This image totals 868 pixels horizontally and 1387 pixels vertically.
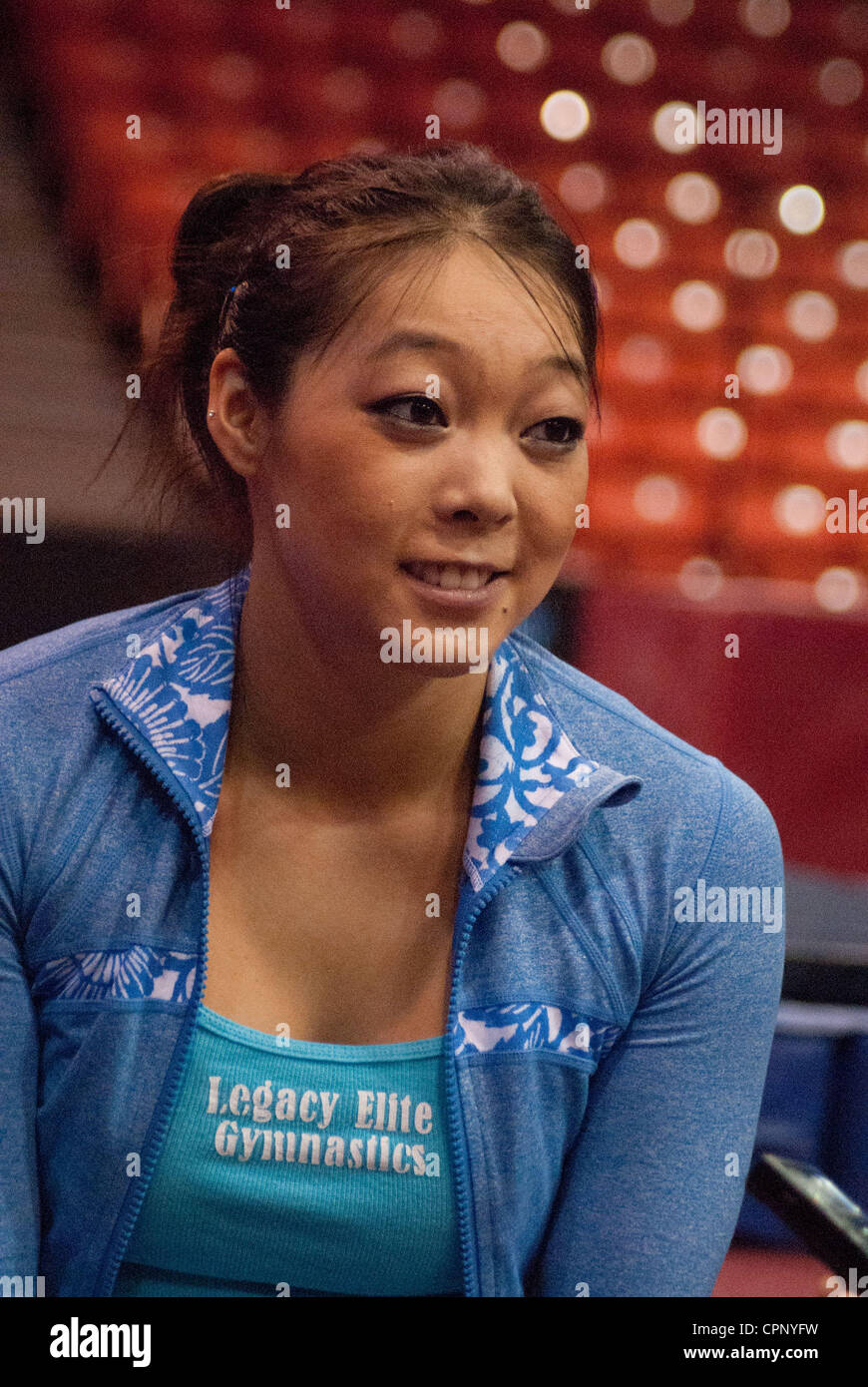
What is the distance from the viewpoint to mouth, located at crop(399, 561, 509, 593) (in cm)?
59

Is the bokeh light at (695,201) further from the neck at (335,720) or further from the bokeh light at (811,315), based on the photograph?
the neck at (335,720)

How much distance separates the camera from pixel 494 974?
2.05ft

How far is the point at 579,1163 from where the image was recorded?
646 millimetres

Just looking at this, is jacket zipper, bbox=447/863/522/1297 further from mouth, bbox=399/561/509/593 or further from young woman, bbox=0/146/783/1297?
mouth, bbox=399/561/509/593

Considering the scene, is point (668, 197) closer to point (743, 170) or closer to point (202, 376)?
point (743, 170)

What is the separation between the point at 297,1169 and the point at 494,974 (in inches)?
5.3

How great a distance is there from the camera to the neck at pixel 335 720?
2.11 feet

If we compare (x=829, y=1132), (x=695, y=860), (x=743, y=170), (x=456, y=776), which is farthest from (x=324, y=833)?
(x=743, y=170)

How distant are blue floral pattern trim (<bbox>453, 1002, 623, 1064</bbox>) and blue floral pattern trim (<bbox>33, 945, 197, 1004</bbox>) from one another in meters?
0.14

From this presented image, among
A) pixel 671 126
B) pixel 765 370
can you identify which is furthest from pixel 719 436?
pixel 671 126

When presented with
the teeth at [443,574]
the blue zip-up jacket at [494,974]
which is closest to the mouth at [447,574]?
the teeth at [443,574]

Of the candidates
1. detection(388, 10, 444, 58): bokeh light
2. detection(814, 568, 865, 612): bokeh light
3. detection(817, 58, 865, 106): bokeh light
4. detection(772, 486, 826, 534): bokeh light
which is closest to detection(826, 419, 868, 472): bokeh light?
detection(772, 486, 826, 534): bokeh light
